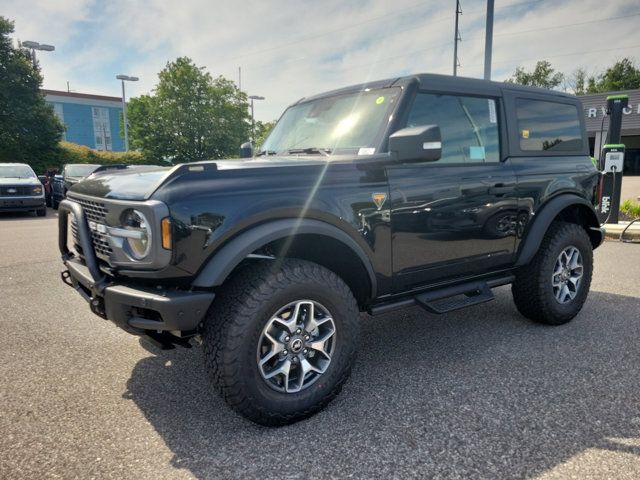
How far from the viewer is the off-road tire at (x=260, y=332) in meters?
2.28

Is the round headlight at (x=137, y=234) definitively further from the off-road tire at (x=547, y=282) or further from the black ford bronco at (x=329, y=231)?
the off-road tire at (x=547, y=282)

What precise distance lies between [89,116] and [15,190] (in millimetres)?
45032

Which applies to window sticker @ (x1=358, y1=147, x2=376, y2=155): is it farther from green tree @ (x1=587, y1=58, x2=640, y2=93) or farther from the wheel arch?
green tree @ (x1=587, y1=58, x2=640, y2=93)

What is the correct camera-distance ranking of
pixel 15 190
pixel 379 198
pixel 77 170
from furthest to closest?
1. pixel 77 170
2. pixel 15 190
3. pixel 379 198

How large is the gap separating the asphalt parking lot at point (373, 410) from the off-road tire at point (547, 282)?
0.13 meters

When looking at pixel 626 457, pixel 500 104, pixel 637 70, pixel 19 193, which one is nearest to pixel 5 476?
pixel 626 457

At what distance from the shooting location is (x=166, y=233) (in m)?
2.16

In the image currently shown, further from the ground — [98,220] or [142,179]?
[142,179]

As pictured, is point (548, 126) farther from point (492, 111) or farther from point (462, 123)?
point (462, 123)

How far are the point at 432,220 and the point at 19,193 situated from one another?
44.0 ft

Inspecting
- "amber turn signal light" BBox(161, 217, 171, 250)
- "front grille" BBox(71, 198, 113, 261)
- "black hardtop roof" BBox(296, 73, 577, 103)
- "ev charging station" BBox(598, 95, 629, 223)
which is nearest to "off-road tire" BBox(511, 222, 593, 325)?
"black hardtop roof" BBox(296, 73, 577, 103)

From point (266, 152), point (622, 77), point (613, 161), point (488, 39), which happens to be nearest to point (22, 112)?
point (488, 39)

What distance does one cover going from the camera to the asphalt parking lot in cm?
212

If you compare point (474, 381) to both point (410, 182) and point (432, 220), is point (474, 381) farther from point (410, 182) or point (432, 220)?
point (410, 182)
